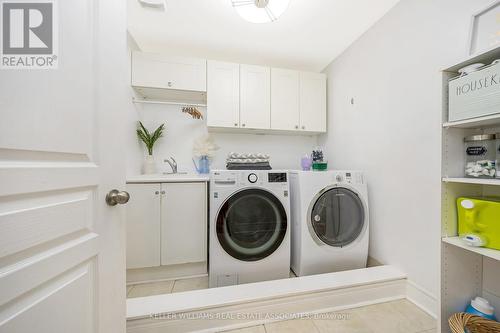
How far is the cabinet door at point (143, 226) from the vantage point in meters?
1.63

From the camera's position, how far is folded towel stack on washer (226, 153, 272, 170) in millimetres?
1807

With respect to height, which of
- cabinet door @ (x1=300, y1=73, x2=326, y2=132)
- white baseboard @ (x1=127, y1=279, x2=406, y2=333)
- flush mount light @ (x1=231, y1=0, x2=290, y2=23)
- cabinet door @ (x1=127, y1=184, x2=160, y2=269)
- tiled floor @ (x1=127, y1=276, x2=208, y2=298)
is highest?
flush mount light @ (x1=231, y1=0, x2=290, y2=23)

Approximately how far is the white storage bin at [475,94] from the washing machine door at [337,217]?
3.04 ft

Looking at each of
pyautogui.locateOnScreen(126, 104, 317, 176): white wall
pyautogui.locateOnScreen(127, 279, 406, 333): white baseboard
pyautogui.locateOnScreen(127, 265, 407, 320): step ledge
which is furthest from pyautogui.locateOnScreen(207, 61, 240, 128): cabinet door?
pyautogui.locateOnScreen(127, 279, 406, 333): white baseboard

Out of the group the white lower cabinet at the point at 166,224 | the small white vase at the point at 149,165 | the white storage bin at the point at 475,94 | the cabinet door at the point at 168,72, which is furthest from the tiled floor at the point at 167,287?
the cabinet door at the point at 168,72

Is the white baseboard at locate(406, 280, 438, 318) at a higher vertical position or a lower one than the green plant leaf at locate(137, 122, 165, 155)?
lower

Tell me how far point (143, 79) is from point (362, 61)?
2173mm

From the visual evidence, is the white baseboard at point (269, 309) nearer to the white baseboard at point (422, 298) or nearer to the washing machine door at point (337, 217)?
the white baseboard at point (422, 298)

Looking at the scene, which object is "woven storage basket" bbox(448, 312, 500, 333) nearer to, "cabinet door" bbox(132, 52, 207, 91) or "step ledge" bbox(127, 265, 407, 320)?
"step ledge" bbox(127, 265, 407, 320)

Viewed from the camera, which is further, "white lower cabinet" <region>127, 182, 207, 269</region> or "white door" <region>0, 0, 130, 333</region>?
"white lower cabinet" <region>127, 182, 207, 269</region>

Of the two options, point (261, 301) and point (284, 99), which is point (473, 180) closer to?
point (261, 301)

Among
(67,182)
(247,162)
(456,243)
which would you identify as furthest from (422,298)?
(67,182)

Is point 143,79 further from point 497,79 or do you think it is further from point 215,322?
point 497,79

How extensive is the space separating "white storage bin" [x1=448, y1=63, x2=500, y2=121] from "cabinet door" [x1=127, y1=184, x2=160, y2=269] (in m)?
2.02
